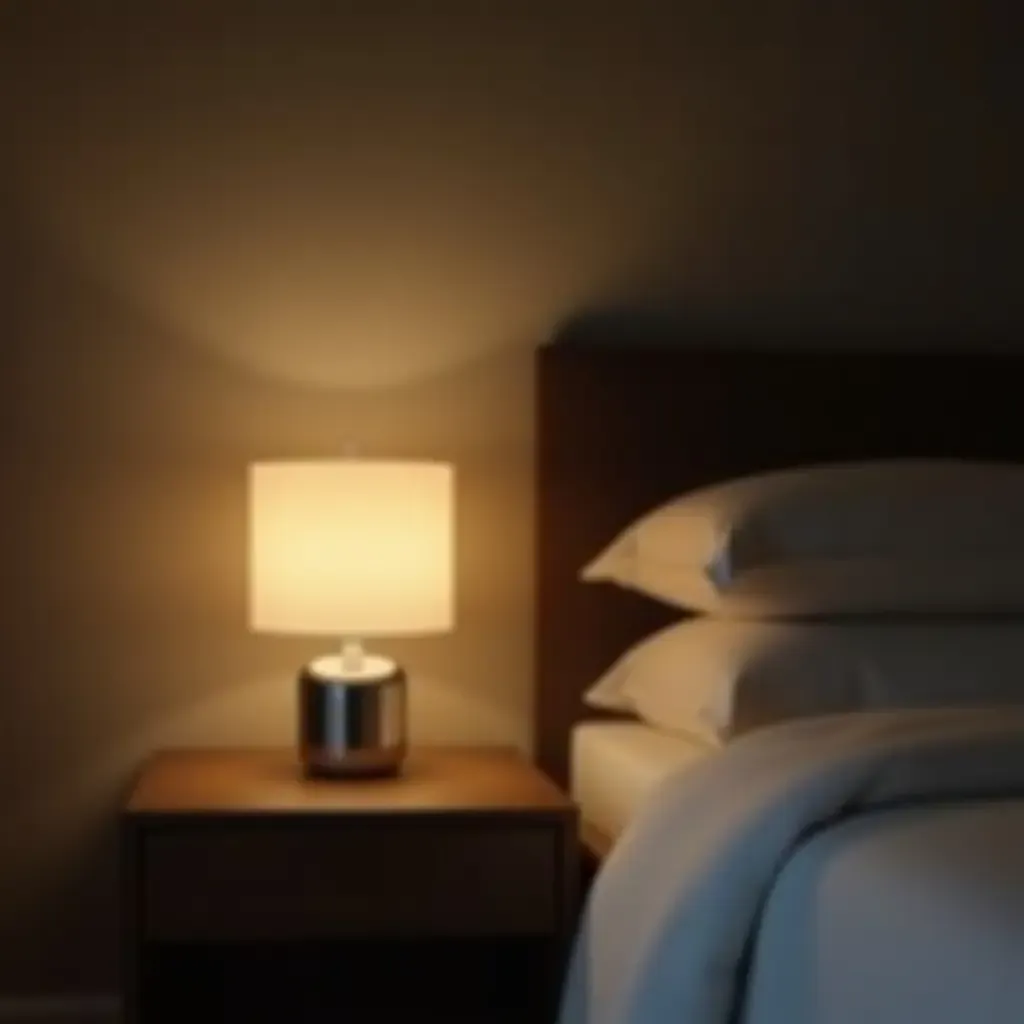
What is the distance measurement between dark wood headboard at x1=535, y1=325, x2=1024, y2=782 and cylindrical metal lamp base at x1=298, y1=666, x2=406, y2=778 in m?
0.33

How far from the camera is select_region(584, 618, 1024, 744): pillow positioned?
7.60ft

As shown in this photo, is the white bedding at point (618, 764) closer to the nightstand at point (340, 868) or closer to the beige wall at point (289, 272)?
the nightstand at point (340, 868)

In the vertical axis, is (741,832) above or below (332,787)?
above

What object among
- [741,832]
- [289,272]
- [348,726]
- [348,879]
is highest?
[289,272]

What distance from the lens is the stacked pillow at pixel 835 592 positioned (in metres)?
2.35

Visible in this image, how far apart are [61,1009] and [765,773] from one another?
1.33 metres

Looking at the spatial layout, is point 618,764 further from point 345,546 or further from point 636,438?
point 636,438

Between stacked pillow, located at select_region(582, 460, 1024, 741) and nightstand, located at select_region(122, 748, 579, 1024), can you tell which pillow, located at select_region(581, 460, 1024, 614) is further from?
nightstand, located at select_region(122, 748, 579, 1024)

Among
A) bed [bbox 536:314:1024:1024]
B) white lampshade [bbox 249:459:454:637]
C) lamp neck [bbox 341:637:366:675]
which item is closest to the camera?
bed [bbox 536:314:1024:1024]

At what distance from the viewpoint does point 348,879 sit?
234 centimetres

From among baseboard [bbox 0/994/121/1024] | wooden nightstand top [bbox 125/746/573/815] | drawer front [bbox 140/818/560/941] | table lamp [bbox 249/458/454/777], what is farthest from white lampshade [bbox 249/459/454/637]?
baseboard [bbox 0/994/121/1024]

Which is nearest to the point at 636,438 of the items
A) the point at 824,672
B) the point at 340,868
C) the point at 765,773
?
the point at 824,672

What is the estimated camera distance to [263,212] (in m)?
2.82

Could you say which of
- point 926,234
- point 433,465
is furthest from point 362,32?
point 926,234
